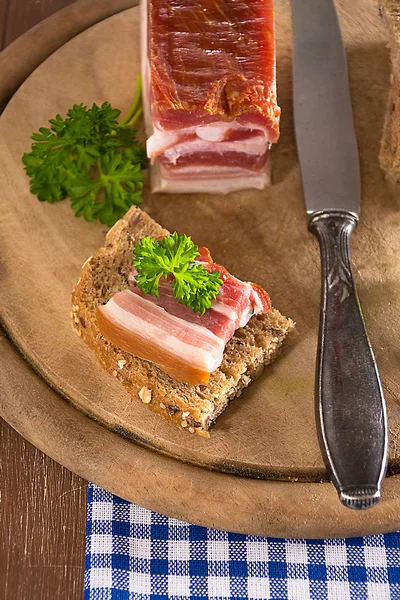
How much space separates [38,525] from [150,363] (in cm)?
87

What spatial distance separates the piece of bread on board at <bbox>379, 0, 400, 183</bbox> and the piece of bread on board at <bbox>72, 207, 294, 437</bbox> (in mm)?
1153

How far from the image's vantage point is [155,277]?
3254 millimetres

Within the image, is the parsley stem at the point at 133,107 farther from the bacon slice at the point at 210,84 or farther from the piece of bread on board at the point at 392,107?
the piece of bread on board at the point at 392,107

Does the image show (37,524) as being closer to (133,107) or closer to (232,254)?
(232,254)

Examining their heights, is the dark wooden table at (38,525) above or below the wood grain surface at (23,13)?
below

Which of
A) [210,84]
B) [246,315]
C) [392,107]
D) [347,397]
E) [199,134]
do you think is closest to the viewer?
[347,397]

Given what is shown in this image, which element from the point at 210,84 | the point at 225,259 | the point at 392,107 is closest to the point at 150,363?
the point at 225,259

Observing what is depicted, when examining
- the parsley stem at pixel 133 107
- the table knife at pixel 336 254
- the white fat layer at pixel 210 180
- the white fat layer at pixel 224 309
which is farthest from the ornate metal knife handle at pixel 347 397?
the parsley stem at pixel 133 107

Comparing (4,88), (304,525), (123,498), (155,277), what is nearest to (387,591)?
(304,525)

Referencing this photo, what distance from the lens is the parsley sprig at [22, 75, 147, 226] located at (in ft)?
12.9

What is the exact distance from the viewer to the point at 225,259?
3.91m

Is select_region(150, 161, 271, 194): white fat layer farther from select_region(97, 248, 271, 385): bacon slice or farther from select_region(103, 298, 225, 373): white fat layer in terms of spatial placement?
select_region(103, 298, 225, 373): white fat layer

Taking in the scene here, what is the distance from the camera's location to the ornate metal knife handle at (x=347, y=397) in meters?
2.90

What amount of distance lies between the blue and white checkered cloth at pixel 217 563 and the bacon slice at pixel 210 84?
70.5 inches
